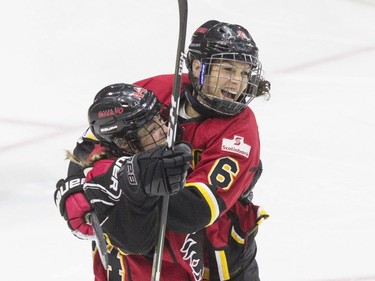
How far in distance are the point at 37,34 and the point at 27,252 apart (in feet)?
6.02

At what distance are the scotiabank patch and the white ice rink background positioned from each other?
3.53 ft

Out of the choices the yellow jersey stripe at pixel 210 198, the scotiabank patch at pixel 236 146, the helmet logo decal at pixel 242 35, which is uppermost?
the helmet logo decal at pixel 242 35

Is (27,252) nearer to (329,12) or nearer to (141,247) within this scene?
(141,247)

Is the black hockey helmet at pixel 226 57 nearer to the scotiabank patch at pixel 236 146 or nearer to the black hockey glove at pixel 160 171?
the scotiabank patch at pixel 236 146

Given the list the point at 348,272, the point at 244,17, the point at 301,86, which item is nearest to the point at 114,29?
the point at 244,17

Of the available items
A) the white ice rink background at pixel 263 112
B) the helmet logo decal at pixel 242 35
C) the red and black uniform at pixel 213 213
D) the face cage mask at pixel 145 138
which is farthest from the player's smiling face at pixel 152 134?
the white ice rink background at pixel 263 112

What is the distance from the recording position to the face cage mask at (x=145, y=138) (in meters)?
2.42

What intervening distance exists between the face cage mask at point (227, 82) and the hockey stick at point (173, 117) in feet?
1.16

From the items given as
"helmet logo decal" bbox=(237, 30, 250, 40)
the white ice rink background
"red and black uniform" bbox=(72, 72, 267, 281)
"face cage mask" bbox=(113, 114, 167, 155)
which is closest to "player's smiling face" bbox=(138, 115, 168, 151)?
"face cage mask" bbox=(113, 114, 167, 155)

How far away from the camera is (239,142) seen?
98.9 inches

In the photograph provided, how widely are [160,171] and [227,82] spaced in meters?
0.51

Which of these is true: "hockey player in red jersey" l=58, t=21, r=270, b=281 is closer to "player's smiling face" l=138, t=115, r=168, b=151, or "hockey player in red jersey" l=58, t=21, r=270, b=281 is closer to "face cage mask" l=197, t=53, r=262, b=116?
"face cage mask" l=197, t=53, r=262, b=116

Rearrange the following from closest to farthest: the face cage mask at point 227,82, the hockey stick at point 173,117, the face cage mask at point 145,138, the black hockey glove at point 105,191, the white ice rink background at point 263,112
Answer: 1. the hockey stick at point 173,117
2. the black hockey glove at point 105,191
3. the face cage mask at point 145,138
4. the face cage mask at point 227,82
5. the white ice rink background at point 263,112

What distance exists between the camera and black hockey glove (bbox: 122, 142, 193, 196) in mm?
2148
